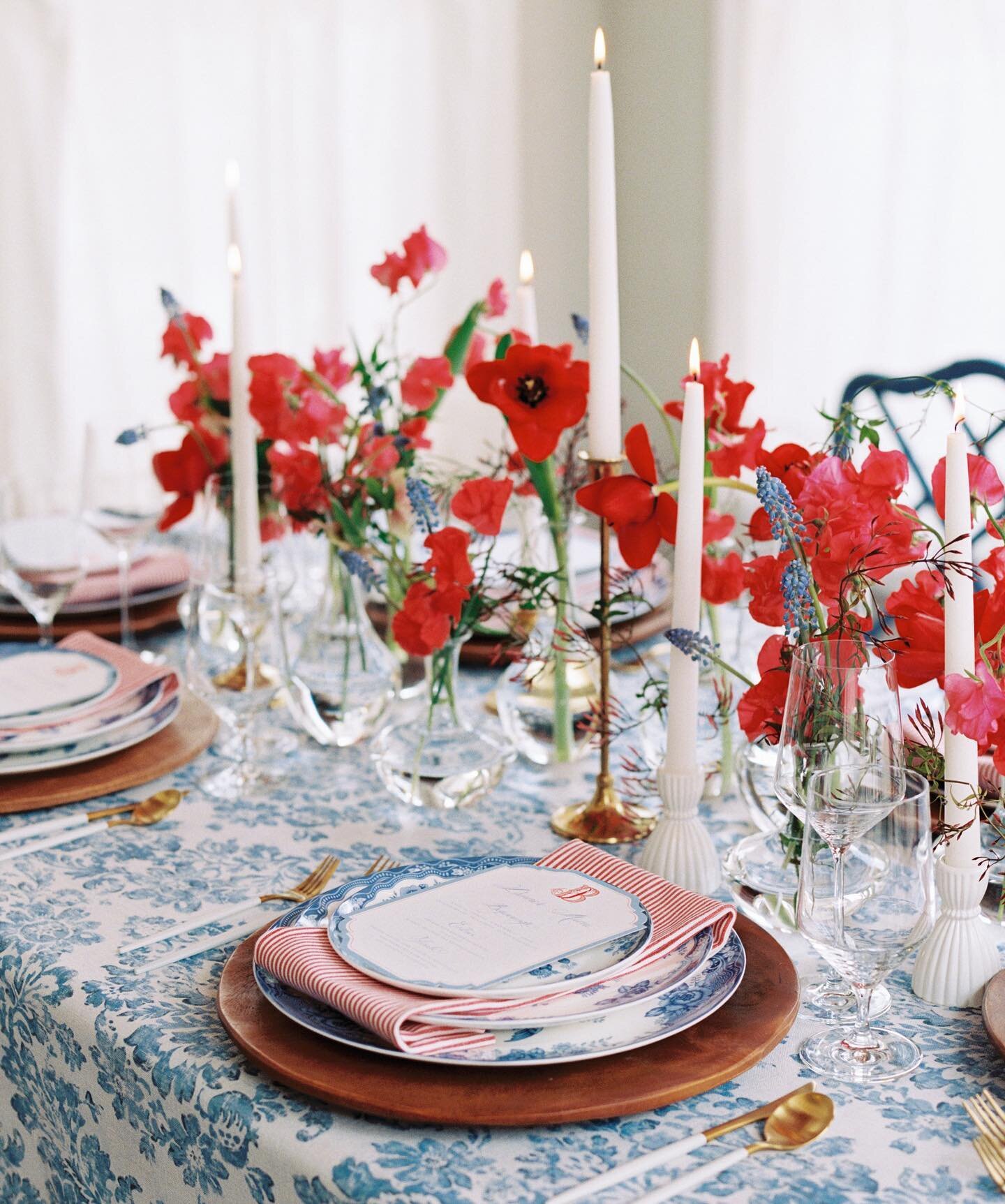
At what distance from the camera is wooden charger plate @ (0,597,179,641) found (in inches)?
65.5

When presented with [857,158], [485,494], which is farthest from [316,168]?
[485,494]

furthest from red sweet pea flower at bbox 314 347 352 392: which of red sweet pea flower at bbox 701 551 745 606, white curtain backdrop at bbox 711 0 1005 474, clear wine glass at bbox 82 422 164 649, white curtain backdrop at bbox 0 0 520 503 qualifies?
white curtain backdrop at bbox 711 0 1005 474

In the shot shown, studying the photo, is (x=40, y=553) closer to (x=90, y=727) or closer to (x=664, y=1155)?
(x=90, y=727)

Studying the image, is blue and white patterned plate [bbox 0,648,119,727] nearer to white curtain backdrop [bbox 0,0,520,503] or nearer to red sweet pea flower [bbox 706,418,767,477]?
red sweet pea flower [bbox 706,418,767,477]

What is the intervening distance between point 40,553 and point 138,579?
32 centimetres

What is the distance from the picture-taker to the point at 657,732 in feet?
3.76

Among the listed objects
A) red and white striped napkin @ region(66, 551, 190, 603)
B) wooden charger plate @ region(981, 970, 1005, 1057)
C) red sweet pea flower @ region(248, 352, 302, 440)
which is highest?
red sweet pea flower @ region(248, 352, 302, 440)

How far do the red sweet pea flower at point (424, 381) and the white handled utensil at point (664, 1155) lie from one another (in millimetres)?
821

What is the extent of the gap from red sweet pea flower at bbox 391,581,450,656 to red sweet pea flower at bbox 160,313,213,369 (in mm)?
591

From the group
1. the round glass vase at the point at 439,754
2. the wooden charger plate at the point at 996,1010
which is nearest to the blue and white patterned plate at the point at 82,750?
the round glass vase at the point at 439,754

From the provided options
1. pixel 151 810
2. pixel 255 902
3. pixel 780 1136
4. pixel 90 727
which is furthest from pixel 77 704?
pixel 780 1136

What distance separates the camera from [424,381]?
135cm

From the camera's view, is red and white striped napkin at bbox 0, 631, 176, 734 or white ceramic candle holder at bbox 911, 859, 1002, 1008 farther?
red and white striped napkin at bbox 0, 631, 176, 734

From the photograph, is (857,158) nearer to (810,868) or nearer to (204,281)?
(204,281)
